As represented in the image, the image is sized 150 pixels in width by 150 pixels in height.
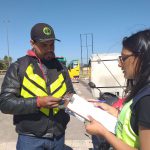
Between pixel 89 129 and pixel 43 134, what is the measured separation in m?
1.10

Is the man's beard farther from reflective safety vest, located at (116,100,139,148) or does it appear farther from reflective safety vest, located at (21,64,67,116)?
Result: reflective safety vest, located at (116,100,139,148)

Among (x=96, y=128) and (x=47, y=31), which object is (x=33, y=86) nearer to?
(x=47, y=31)

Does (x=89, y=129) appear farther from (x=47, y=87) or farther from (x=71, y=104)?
(x=47, y=87)

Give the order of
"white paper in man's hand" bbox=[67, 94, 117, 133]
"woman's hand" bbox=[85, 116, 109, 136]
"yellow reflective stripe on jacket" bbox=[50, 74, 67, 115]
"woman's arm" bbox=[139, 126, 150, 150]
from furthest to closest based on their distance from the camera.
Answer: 1. "yellow reflective stripe on jacket" bbox=[50, 74, 67, 115]
2. "white paper in man's hand" bbox=[67, 94, 117, 133]
3. "woman's hand" bbox=[85, 116, 109, 136]
4. "woman's arm" bbox=[139, 126, 150, 150]

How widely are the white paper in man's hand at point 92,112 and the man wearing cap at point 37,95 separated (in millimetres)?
448

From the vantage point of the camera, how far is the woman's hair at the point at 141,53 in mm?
2443

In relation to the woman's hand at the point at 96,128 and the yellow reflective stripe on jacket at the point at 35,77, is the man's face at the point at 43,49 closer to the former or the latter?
the yellow reflective stripe on jacket at the point at 35,77

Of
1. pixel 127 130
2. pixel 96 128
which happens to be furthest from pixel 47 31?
pixel 127 130

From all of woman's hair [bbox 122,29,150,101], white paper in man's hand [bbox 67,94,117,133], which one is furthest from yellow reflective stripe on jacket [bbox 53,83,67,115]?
woman's hair [bbox 122,29,150,101]

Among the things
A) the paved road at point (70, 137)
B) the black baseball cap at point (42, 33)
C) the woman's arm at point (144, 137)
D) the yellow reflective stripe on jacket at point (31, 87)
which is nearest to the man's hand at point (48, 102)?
the yellow reflective stripe on jacket at point (31, 87)

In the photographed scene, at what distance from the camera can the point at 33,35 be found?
12.5 ft

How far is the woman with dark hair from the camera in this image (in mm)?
2234

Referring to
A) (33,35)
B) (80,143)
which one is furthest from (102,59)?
(33,35)

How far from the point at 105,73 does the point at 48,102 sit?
829cm
